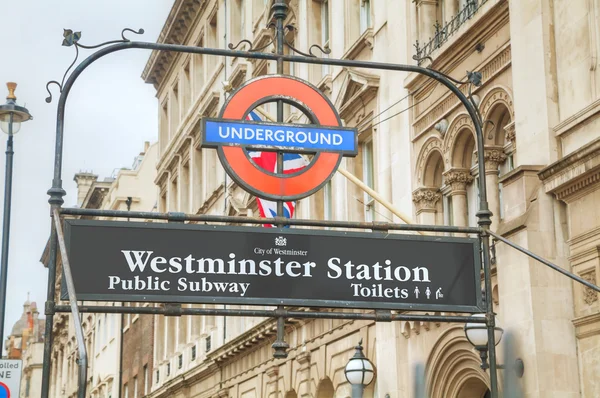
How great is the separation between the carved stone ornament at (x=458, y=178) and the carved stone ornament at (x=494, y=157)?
1222 millimetres

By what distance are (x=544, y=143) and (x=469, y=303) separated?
641 cm

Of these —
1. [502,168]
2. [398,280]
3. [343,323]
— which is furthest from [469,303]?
[343,323]

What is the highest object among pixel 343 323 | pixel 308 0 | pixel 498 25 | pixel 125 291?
pixel 308 0

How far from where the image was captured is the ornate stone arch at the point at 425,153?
2089 cm

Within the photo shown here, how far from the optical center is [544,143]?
16.6 metres

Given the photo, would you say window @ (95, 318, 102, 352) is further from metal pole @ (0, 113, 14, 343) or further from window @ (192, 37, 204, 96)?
metal pole @ (0, 113, 14, 343)

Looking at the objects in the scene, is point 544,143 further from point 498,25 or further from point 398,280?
point 398,280

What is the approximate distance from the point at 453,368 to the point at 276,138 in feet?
33.1

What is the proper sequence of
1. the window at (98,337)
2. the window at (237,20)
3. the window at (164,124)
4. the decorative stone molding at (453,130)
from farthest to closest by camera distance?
the window at (98,337) → the window at (164,124) → the window at (237,20) → the decorative stone molding at (453,130)

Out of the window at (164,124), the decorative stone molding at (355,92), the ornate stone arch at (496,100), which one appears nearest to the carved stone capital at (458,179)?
the ornate stone arch at (496,100)

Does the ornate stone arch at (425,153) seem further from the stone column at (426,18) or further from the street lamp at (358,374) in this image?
the street lamp at (358,374)

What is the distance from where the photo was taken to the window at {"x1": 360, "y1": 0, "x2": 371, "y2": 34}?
25.6m

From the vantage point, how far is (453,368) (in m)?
19.7

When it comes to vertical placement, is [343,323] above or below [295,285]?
above
